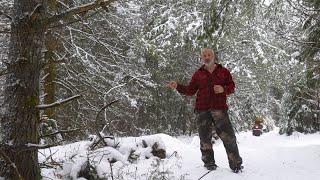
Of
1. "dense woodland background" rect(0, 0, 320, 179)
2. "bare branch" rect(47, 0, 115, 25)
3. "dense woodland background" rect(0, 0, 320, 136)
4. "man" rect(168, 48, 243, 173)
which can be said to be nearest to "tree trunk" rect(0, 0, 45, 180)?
"dense woodland background" rect(0, 0, 320, 179)

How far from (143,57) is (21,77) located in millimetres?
15292

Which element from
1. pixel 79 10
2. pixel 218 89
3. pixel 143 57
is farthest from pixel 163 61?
pixel 79 10

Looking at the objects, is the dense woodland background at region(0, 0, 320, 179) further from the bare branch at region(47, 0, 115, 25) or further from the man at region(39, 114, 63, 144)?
the man at region(39, 114, 63, 144)

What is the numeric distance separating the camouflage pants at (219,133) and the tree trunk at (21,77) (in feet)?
10.8

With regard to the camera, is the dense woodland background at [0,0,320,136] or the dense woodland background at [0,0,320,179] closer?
the dense woodland background at [0,0,320,179]

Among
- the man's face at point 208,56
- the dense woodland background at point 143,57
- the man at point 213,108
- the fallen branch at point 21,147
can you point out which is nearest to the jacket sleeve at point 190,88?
the man at point 213,108

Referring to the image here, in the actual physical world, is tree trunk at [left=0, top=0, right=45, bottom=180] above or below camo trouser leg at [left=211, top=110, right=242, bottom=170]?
above

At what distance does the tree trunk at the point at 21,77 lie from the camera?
12.4 feet

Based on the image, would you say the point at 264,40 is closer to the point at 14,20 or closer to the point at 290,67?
the point at 290,67

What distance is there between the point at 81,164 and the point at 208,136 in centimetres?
224

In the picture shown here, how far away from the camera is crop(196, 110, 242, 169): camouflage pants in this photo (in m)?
6.45

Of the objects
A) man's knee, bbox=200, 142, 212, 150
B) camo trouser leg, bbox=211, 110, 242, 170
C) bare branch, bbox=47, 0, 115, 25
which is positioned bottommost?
man's knee, bbox=200, 142, 212, 150

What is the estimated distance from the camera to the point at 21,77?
3799 millimetres

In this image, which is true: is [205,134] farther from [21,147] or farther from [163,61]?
[163,61]
